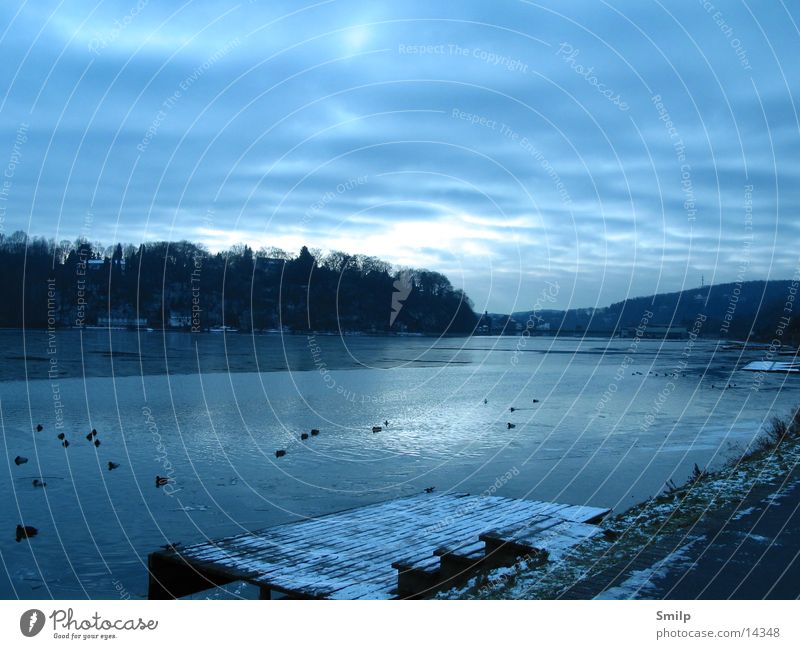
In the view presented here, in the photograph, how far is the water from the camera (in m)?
13.8

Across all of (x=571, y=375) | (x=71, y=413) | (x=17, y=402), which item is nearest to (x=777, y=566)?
(x=71, y=413)

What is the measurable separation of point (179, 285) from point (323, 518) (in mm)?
99014

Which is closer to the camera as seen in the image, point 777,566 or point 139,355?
point 777,566

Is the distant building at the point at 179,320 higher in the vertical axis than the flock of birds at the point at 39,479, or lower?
higher

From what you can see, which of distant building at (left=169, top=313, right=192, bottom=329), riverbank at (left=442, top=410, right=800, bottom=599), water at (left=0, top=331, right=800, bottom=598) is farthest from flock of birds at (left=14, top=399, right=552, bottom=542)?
distant building at (left=169, top=313, right=192, bottom=329)

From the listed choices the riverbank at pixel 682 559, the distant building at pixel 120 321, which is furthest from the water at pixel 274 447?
the distant building at pixel 120 321

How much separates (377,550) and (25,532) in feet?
22.0

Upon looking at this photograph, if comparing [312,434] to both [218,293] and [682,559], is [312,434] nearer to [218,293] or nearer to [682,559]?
[682,559]

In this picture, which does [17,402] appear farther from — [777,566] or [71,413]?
[777,566]

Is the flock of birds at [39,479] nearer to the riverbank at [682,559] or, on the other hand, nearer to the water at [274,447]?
the water at [274,447]

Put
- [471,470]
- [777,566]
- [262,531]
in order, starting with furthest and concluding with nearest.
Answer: [471,470] < [262,531] < [777,566]

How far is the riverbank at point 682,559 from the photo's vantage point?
6.27m
